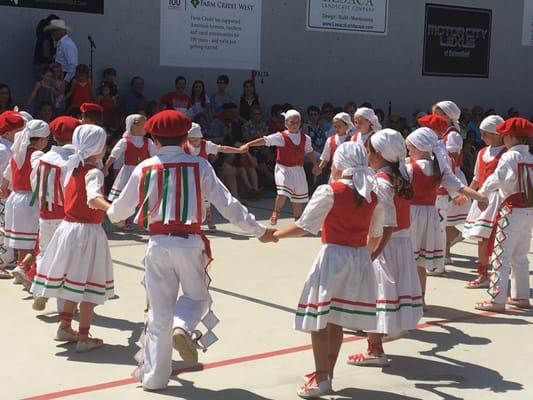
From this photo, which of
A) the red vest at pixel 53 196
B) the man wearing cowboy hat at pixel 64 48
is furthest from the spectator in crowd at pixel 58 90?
the red vest at pixel 53 196

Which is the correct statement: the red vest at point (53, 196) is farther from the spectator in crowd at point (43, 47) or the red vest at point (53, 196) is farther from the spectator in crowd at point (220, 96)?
the spectator in crowd at point (220, 96)

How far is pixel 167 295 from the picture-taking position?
5492mm

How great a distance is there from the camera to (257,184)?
15.4 m

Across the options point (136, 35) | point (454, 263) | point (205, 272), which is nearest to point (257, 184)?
point (136, 35)

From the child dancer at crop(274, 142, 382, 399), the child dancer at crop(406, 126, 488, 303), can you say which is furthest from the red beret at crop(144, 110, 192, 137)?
the child dancer at crop(406, 126, 488, 303)

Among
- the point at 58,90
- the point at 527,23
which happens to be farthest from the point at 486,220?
the point at 527,23

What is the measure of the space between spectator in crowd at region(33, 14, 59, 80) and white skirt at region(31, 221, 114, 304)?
8295 millimetres

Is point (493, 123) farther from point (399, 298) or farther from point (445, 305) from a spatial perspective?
point (399, 298)

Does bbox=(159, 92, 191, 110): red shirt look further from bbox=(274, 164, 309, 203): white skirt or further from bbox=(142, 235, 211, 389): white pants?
bbox=(142, 235, 211, 389): white pants

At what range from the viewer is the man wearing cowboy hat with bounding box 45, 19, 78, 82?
555 inches

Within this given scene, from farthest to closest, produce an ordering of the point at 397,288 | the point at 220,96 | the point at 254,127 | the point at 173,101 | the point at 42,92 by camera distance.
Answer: the point at 220,96
the point at 254,127
the point at 173,101
the point at 42,92
the point at 397,288

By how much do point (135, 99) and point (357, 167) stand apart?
9.94m

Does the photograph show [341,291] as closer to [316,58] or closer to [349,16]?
[316,58]

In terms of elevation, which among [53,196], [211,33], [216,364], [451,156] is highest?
[211,33]
